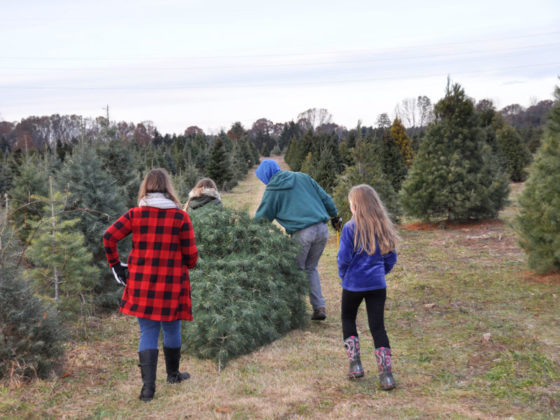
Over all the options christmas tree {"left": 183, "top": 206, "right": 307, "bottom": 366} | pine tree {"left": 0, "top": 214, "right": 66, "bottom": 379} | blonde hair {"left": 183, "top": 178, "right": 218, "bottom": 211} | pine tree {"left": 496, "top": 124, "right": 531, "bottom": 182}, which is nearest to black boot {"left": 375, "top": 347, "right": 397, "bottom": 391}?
christmas tree {"left": 183, "top": 206, "right": 307, "bottom": 366}

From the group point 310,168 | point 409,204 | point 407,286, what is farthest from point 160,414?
point 310,168

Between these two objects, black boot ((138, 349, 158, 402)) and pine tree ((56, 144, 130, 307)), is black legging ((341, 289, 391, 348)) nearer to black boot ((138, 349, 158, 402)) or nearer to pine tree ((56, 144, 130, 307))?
black boot ((138, 349, 158, 402))

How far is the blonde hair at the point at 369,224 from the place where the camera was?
3848 millimetres

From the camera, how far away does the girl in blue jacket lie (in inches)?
152

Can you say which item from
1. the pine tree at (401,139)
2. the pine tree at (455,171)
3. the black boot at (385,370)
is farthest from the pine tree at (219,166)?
the black boot at (385,370)

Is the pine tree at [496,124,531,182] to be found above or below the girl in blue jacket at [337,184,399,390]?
above

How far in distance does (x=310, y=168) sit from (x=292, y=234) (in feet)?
63.4

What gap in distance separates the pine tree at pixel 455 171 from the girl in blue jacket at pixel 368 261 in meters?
10.3

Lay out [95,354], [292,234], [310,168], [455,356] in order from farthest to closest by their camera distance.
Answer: [310,168], [292,234], [95,354], [455,356]

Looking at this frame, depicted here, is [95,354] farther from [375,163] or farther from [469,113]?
[469,113]

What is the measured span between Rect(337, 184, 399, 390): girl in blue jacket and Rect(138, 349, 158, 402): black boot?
1.67 m

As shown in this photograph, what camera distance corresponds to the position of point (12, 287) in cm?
409

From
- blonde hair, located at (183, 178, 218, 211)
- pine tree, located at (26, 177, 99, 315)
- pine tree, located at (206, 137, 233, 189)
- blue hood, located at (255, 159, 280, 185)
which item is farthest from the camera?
pine tree, located at (206, 137, 233, 189)

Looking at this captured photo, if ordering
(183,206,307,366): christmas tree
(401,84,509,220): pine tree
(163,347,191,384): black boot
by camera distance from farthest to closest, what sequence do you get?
(401,84,509,220): pine tree, (183,206,307,366): christmas tree, (163,347,191,384): black boot
